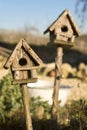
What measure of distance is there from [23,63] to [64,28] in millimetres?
1270

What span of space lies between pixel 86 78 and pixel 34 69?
832 centimetres

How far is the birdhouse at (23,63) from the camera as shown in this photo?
17.6 ft

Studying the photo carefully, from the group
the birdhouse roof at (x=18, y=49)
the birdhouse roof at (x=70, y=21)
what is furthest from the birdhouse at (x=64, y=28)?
the birdhouse roof at (x=18, y=49)

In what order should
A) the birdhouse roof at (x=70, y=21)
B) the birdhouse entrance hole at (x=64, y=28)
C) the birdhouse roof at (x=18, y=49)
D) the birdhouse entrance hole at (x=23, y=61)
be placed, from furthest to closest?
the birdhouse entrance hole at (x=64, y=28), the birdhouse roof at (x=70, y=21), the birdhouse entrance hole at (x=23, y=61), the birdhouse roof at (x=18, y=49)

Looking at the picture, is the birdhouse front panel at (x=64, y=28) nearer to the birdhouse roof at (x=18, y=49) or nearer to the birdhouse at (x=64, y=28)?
the birdhouse at (x=64, y=28)

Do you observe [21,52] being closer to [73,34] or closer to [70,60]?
[73,34]

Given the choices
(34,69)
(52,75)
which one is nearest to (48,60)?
(52,75)

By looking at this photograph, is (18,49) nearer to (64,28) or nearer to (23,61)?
(23,61)

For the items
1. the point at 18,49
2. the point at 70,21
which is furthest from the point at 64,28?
the point at 18,49

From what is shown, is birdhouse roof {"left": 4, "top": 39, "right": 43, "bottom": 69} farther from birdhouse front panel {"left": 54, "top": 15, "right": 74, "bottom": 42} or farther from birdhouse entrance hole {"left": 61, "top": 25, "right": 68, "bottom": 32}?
birdhouse entrance hole {"left": 61, "top": 25, "right": 68, "bottom": 32}

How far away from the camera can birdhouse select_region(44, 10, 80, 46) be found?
251 inches

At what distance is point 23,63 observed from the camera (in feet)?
18.2

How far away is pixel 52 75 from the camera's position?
14.2 m

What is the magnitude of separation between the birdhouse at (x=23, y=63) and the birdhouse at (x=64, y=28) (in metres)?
0.93
